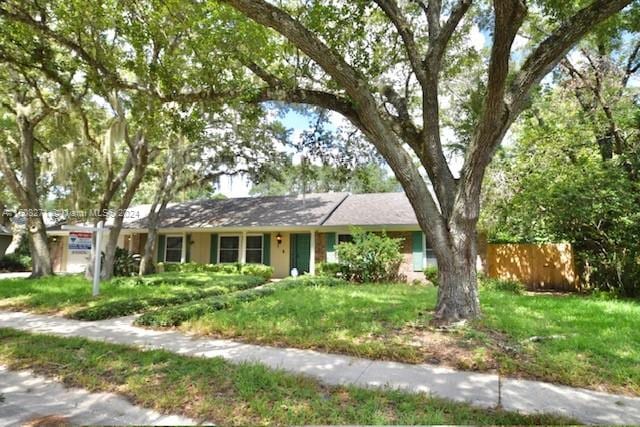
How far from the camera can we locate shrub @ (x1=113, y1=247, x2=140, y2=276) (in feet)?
50.0

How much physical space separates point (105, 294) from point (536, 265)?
1285 centimetres

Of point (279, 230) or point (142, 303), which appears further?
point (279, 230)

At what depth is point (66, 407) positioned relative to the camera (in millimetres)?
3162

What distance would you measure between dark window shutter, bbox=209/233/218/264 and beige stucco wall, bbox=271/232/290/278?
2.69m

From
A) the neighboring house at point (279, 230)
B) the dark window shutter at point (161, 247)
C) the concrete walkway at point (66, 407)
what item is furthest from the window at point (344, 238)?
the concrete walkway at point (66, 407)

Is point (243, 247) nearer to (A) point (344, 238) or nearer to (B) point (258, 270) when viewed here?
(B) point (258, 270)

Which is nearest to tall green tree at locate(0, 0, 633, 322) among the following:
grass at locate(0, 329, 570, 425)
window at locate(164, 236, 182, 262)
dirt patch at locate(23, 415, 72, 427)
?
grass at locate(0, 329, 570, 425)

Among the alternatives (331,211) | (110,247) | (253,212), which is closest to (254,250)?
(253,212)

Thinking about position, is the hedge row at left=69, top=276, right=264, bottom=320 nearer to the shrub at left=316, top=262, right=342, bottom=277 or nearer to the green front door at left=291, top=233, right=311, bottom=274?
the shrub at left=316, top=262, right=342, bottom=277

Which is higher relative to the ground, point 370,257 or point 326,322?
point 370,257

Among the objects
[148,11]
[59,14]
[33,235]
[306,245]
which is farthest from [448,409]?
[33,235]

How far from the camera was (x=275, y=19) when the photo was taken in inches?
188

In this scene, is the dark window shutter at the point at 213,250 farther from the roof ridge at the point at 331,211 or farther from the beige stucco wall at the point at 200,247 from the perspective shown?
the roof ridge at the point at 331,211

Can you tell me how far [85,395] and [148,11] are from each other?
718 centimetres
